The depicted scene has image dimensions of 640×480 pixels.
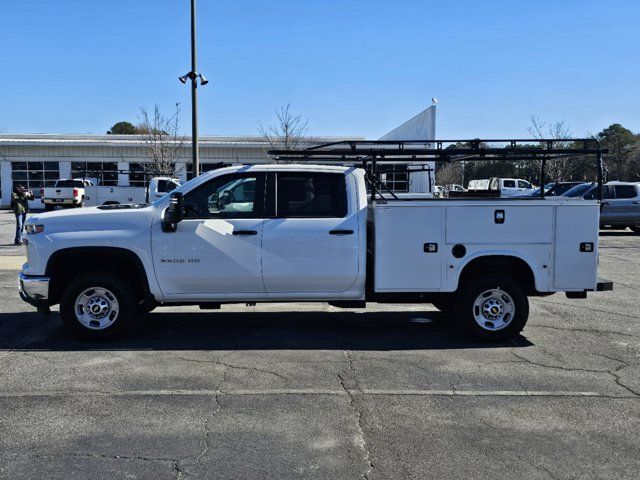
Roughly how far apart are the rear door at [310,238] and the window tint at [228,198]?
0.16m

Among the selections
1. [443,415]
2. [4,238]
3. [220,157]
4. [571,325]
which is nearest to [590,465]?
[443,415]

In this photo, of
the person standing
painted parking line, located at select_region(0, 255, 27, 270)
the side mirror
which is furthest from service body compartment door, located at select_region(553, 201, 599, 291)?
the person standing

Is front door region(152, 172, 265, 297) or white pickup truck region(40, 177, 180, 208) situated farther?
white pickup truck region(40, 177, 180, 208)

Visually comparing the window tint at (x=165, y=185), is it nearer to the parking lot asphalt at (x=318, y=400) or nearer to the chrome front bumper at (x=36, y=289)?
the parking lot asphalt at (x=318, y=400)

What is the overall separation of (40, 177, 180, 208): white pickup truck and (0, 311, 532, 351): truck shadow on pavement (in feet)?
53.1

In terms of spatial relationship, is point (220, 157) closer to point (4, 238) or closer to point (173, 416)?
point (4, 238)

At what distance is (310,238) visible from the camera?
22.3ft

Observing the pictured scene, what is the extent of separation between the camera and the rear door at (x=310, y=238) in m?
6.80

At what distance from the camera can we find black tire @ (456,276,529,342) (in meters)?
6.94

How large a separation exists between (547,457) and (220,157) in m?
40.0

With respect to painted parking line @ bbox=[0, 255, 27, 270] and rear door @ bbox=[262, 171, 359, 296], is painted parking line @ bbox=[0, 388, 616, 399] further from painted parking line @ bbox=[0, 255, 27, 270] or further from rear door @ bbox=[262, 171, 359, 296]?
painted parking line @ bbox=[0, 255, 27, 270]

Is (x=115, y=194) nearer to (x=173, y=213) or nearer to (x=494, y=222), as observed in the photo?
(x=173, y=213)

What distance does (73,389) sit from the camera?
17.7ft

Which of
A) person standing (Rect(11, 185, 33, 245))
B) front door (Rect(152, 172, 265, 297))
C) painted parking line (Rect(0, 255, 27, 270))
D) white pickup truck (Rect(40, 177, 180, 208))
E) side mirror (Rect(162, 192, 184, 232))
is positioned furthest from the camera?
white pickup truck (Rect(40, 177, 180, 208))
